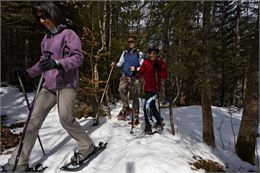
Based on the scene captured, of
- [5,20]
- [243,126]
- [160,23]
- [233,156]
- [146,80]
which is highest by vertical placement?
[5,20]

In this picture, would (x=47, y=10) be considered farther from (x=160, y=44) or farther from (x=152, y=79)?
(x=160, y=44)

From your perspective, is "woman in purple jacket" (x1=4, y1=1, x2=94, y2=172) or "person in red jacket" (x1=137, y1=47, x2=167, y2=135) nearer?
"woman in purple jacket" (x1=4, y1=1, x2=94, y2=172)

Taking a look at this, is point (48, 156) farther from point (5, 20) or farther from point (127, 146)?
point (5, 20)

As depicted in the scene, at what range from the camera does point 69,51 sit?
210 inches

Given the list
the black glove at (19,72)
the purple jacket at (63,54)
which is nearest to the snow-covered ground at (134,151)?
the purple jacket at (63,54)

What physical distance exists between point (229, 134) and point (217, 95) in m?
23.8

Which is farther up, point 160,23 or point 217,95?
point 160,23

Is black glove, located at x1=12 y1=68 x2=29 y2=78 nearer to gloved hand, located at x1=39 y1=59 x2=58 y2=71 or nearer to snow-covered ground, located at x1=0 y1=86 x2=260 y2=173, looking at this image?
gloved hand, located at x1=39 y1=59 x2=58 y2=71

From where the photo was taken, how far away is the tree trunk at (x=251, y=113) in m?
7.19

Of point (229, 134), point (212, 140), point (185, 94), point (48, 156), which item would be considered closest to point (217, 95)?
point (185, 94)

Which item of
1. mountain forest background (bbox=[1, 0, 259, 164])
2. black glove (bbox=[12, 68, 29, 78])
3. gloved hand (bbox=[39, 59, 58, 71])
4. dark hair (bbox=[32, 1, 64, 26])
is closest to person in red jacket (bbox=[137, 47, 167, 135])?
mountain forest background (bbox=[1, 0, 259, 164])

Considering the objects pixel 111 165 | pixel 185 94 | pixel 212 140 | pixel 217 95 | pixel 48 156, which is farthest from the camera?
pixel 217 95

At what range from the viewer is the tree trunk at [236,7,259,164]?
719 centimetres

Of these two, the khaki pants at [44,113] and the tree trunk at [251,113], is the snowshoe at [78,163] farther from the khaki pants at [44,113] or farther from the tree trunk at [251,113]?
the tree trunk at [251,113]
